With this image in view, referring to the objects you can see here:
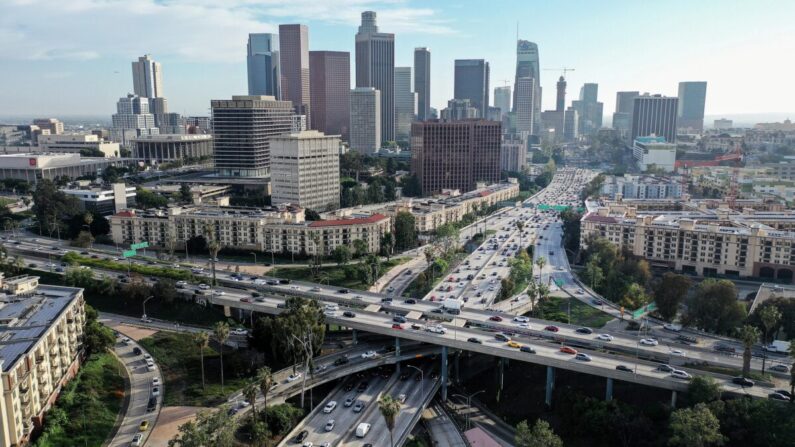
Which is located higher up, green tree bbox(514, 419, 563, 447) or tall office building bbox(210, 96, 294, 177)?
tall office building bbox(210, 96, 294, 177)

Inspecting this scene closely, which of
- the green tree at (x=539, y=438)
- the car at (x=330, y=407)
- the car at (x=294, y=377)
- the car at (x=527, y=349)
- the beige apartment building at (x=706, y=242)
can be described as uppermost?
the beige apartment building at (x=706, y=242)

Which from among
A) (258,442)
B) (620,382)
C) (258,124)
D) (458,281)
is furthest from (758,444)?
(258,124)

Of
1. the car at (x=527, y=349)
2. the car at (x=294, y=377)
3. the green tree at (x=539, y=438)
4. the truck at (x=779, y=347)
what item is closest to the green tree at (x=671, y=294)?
the truck at (x=779, y=347)

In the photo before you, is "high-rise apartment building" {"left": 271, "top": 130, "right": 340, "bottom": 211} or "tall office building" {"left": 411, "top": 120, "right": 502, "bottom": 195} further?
"tall office building" {"left": 411, "top": 120, "right": 502, "bottom": 195}

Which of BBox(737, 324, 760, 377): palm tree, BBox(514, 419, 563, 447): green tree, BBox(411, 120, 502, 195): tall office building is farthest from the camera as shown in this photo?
BBox(411, 120, 502, 195): tall office building

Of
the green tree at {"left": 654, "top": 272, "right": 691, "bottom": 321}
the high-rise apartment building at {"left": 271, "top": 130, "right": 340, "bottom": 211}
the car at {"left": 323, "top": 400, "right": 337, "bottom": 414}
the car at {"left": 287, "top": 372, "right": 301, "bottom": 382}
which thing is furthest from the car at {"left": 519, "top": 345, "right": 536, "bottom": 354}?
the high-rise apartment building at {"left": 271, "top": 130, "right": 340, "bottom": 211}

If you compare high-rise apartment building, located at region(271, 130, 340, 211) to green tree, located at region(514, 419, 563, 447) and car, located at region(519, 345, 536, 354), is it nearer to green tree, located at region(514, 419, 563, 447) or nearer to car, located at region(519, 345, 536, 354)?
car, located at region(519, 345, 536, 354)

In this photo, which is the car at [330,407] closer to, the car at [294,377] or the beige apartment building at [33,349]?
the car at [294,377]

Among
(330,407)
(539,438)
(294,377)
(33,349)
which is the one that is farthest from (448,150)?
(33,349)
